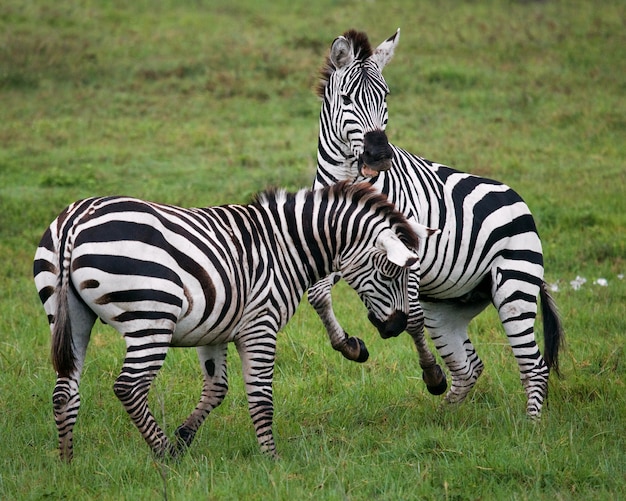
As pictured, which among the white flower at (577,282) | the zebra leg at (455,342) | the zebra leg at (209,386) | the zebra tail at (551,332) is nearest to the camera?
the zebra leg at (209,386)

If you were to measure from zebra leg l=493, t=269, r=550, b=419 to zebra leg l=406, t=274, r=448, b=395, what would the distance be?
633 mm

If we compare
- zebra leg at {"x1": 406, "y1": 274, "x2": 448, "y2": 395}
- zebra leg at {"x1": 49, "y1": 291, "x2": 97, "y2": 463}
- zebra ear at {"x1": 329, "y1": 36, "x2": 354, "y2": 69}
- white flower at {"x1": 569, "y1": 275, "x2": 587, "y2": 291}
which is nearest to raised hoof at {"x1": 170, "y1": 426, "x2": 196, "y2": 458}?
zebra leg at {"x1": 49, "y1": 291, "x2": 97, "y2": 463}

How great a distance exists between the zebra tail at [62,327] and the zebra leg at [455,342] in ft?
10.1

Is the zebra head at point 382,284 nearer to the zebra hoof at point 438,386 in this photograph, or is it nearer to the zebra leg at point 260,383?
the zebra leg at point 260,383

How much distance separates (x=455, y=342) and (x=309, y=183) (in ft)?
18.6

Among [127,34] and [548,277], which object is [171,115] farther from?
[548,277]

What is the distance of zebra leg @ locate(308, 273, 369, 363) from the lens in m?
6.64

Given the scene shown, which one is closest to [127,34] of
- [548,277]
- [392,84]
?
[392,84]

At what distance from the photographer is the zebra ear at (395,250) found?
534 centimetres

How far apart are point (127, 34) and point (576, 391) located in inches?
618

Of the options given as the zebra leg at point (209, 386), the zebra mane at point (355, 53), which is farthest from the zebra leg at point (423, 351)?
the zebra mane at point (355, 53)

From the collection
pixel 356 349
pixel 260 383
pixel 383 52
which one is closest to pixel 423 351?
pixel 356 349

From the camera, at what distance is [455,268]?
6.55 metres

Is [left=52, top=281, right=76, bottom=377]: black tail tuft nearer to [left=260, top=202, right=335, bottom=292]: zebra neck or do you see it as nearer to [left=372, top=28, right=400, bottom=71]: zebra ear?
[left=260, top=202, right=335, bottom=292]: zebra neck
